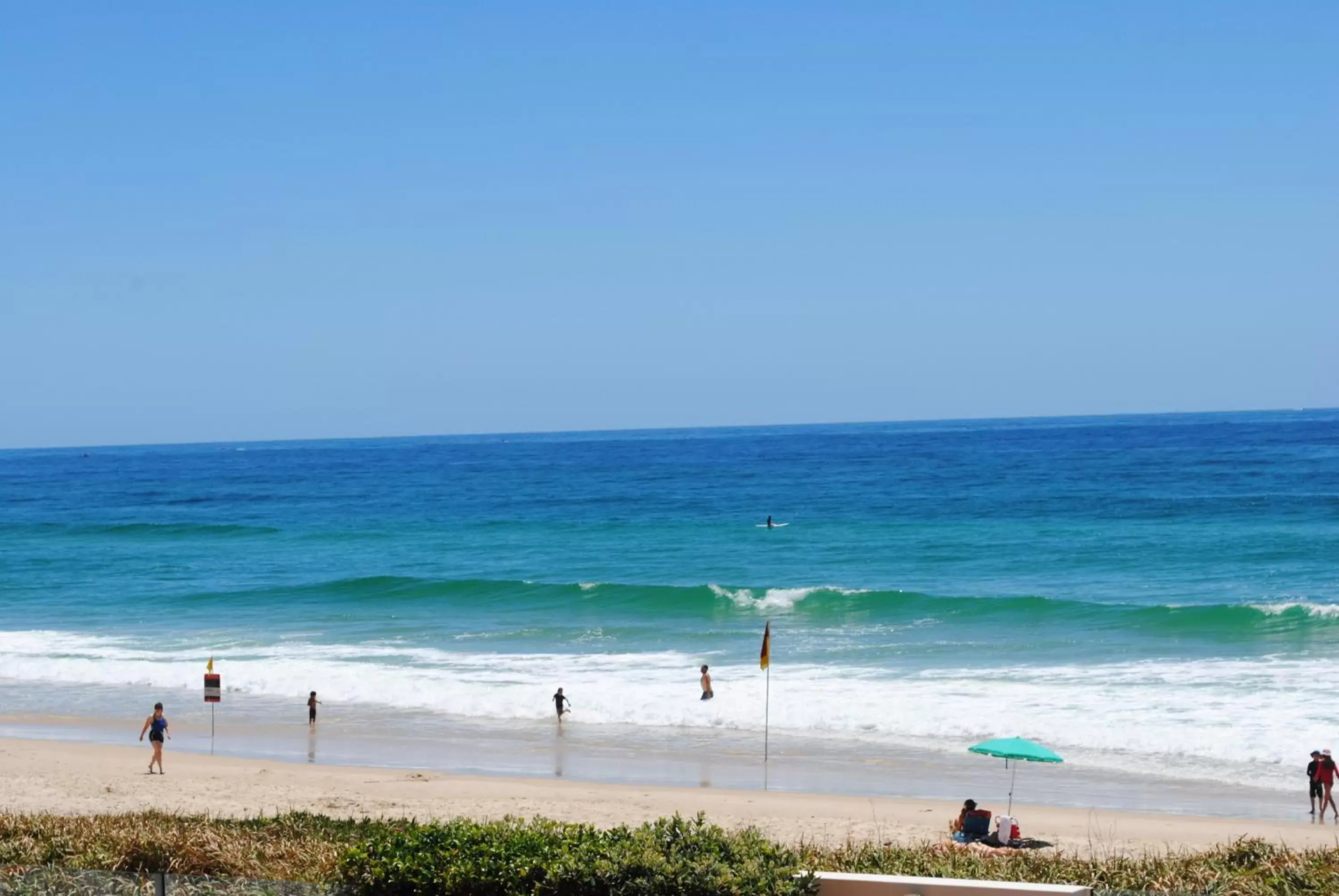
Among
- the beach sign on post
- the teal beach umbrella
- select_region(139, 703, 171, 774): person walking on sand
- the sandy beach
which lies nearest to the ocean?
the beach sign on post

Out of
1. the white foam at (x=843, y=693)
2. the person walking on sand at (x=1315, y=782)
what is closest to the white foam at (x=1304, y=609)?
the white foam at (x=843, y=693)

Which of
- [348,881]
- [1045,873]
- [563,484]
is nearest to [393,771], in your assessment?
[348,881]

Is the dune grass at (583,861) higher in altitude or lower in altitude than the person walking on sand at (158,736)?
higher

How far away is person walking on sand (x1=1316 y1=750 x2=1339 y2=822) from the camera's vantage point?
1856cm

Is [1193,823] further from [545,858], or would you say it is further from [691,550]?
[691,550]

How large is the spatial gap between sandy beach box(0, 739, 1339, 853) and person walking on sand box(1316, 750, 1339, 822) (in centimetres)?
62

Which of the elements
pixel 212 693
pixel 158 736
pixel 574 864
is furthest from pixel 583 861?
pixel 212 693

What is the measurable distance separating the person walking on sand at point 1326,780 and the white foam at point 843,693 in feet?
6.61

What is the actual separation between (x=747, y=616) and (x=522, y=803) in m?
19.1

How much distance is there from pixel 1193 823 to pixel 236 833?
12.7 metres

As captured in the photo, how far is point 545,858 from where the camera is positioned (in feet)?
33.8

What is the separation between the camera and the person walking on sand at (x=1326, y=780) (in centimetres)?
1856

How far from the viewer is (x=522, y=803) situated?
1905cm

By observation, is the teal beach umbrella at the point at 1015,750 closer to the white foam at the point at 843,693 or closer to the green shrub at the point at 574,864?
the white foam at the point at 843,693
